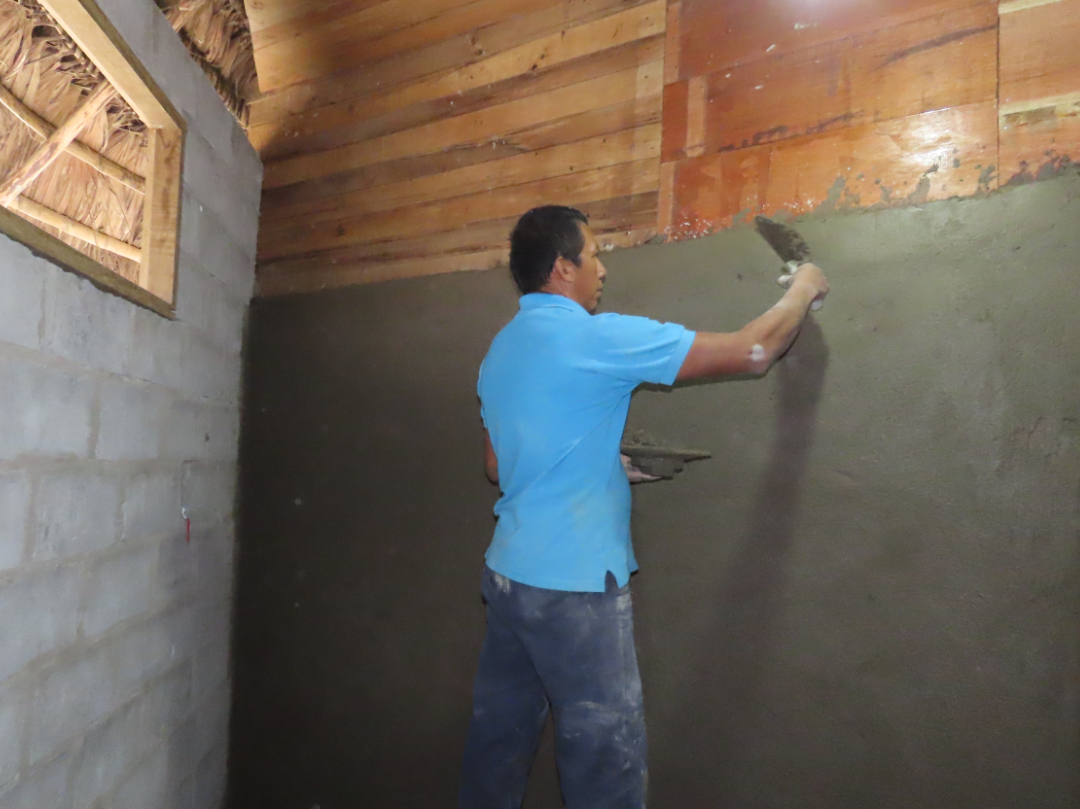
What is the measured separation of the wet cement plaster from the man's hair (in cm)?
27

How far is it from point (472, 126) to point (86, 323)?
113cm

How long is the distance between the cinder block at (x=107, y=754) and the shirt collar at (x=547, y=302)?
49.7 inches

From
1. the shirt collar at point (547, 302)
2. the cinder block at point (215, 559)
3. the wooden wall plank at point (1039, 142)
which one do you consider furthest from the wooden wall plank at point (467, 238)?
the cinder block at point (215, 559)

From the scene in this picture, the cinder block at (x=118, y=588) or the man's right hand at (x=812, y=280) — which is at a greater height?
the man's right hand at (x=812, y=280)

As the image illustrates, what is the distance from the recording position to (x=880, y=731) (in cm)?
135

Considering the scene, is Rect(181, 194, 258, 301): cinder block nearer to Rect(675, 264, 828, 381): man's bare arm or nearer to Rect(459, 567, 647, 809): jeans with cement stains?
Rect(459, 567, 647, 809): jeans with cement stains

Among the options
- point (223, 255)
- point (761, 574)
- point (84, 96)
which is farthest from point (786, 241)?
point (84, 96)

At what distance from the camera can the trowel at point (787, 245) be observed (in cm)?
147

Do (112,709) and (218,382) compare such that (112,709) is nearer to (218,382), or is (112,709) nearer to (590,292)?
(218,382)

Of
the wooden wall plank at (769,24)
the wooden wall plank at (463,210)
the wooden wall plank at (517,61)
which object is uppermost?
the wooden wall plank at (517,61)

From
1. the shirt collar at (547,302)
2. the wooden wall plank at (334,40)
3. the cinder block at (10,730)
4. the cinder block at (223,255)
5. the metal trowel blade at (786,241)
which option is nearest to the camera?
the cinder block at (10,730)

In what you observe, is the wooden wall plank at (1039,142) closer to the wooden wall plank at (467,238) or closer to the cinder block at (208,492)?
the wooden wall plank at (467,238)

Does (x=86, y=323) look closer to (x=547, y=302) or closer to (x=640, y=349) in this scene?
(x=547, y=302)

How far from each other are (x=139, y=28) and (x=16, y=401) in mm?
985
